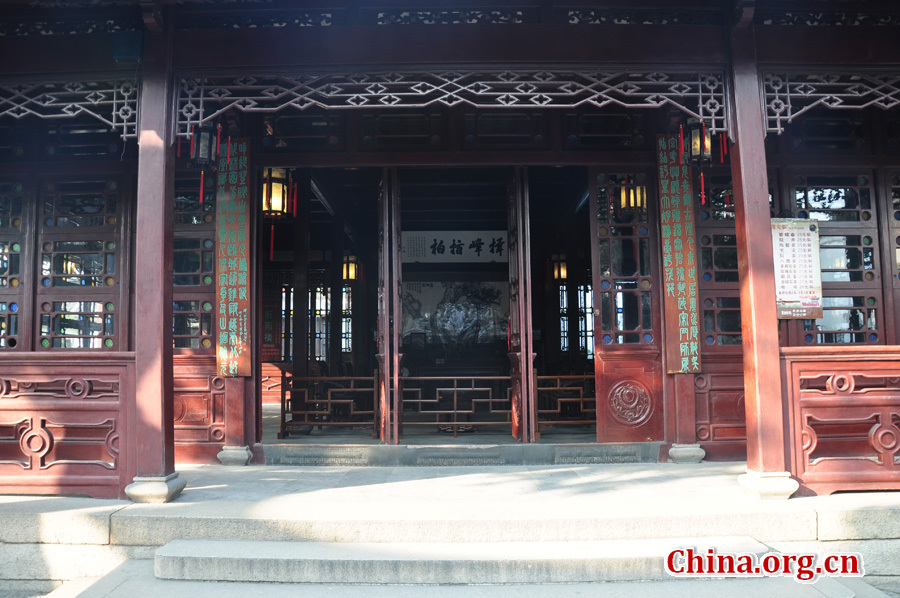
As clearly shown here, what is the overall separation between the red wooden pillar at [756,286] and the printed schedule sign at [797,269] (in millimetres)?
1176

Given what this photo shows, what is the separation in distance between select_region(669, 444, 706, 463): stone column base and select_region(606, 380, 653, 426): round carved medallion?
370mm

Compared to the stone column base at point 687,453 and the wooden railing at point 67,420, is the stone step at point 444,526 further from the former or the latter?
the stone column base at point 687,453

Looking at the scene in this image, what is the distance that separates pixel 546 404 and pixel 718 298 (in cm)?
393

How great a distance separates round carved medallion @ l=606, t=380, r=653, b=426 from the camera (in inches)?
226

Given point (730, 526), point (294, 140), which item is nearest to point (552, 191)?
point (294, 140)

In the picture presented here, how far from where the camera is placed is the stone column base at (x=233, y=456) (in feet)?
18.2

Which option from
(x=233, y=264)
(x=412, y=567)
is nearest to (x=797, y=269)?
(x=412, y=567)

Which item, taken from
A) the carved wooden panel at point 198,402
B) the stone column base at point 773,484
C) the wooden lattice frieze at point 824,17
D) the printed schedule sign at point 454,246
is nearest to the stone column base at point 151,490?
the carved wooden panel at point 198,402

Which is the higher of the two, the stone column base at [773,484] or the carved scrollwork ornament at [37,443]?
the carved scrollwork ornament at [37,443]

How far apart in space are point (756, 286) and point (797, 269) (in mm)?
1398

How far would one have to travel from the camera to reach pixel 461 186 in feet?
28.7

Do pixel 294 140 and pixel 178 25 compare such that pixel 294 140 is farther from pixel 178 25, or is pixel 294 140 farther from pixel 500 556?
pixel 500 556

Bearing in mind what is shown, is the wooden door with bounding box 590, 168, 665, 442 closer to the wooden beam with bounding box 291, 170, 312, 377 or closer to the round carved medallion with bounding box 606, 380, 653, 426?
the round carved medallion with bounding box 606, 380, 653, 426

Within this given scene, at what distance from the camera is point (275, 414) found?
10414 millimetres
